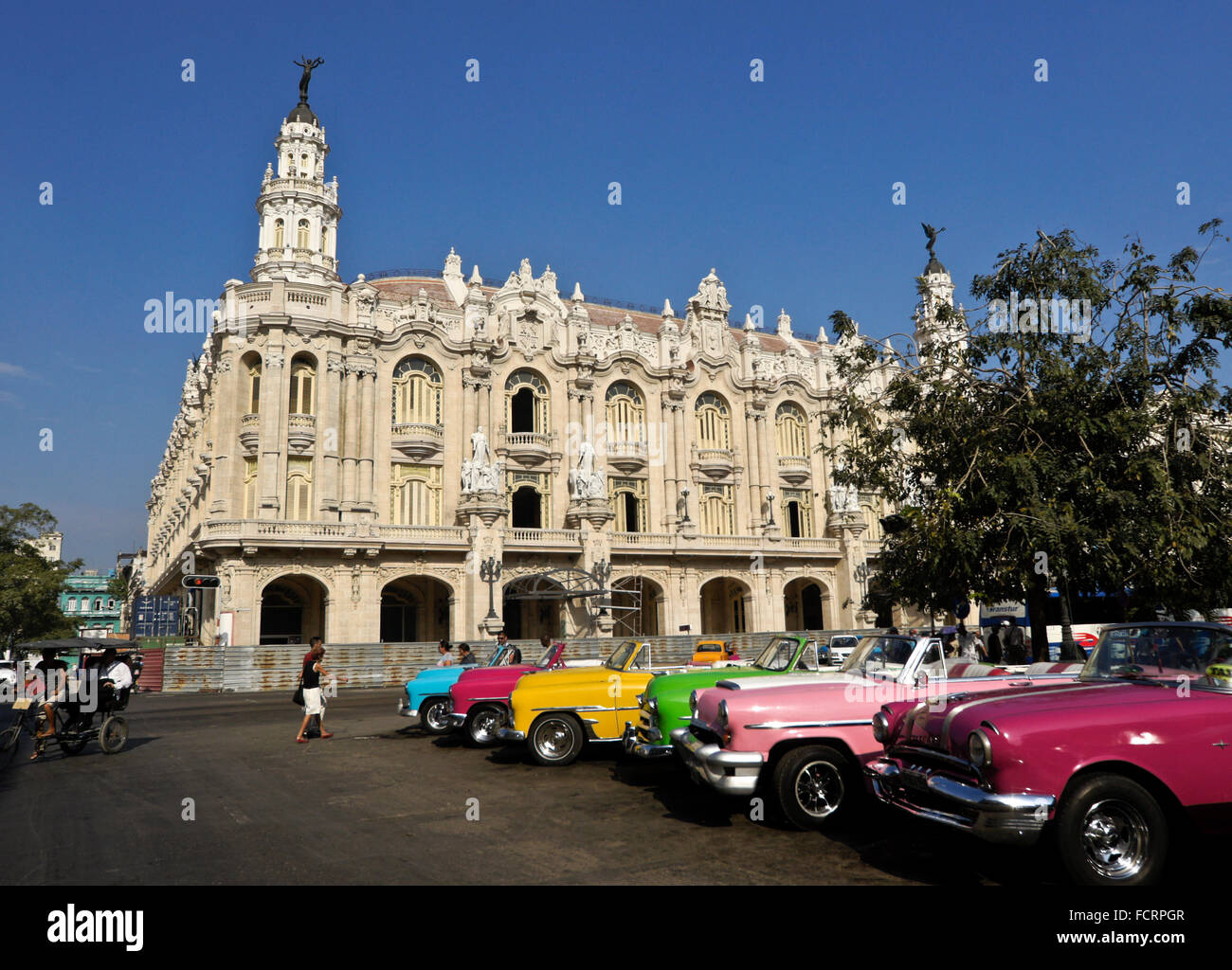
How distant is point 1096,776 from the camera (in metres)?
5.30

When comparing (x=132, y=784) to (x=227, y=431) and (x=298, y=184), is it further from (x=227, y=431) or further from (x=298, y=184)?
(x=298, y=184)

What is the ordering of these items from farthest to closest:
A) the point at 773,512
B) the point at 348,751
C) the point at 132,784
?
1. the point at 773,512
2. the point at 348,751
3. the point at 132,784

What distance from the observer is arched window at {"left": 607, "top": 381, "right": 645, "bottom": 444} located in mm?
41469

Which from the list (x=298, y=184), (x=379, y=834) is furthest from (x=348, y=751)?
(x=298, y=184)

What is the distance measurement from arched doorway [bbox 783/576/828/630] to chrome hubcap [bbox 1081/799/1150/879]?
134 ft

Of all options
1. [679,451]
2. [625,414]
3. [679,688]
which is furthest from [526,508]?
[679,688]

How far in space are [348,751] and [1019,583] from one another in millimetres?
10959

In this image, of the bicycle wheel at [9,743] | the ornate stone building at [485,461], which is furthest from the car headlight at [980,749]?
the ornate stone building at [485,461]

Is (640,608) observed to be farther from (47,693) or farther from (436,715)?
(47,693)

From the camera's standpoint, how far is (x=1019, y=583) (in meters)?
13.3

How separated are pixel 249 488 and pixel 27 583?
24813 mm

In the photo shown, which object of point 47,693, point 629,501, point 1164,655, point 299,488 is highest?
point 299,488

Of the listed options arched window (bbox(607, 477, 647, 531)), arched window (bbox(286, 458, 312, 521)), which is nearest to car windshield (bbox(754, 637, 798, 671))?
arched window (bbox(286, 458, 312, 521))

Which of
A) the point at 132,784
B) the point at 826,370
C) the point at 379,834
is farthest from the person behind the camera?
the point at 826,370
